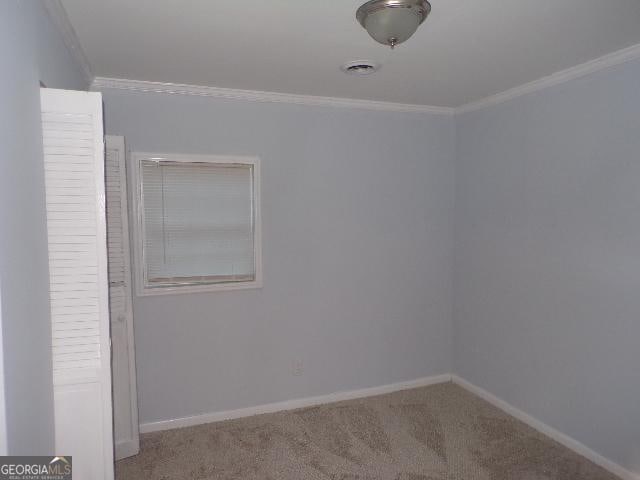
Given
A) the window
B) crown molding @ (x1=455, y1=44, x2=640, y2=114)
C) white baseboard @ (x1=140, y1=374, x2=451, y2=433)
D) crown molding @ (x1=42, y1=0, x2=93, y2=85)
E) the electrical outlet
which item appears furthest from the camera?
the electrical outlet

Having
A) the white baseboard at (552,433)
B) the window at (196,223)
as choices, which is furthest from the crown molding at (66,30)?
the white baseboard at (552,433)

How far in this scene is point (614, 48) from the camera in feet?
7.48

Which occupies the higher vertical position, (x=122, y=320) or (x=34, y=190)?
(x=34, y=190)

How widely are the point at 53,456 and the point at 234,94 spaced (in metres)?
2.35

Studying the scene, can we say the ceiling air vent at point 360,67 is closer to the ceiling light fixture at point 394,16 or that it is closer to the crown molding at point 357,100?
the crown molding at point 357,100

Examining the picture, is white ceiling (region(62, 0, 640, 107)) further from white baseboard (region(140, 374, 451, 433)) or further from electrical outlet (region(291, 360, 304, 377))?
white baseboard (region(140, 374, 451, 433))

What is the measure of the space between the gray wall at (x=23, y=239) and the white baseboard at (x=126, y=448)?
4.35 ft

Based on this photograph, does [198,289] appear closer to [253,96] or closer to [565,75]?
[253,96]

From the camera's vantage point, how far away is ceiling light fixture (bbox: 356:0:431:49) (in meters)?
1.57

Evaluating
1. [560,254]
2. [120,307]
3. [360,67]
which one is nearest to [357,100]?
[360,67]

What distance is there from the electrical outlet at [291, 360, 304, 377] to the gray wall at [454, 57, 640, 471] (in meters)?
1.45

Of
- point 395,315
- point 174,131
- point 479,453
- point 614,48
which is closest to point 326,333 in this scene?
point 395,315

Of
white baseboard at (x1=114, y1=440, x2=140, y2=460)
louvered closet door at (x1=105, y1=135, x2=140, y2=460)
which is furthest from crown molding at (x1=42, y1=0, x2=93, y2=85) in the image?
white baseboard at (x1=114, y1=440, x2=140, y2=460)

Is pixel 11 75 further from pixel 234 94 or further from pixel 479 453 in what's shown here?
pixel 479 453
